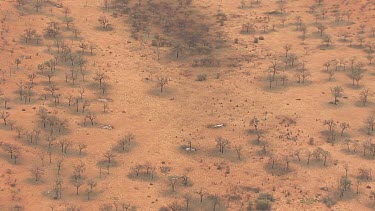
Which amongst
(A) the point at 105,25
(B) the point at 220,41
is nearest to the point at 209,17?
(B) the point at 220,41

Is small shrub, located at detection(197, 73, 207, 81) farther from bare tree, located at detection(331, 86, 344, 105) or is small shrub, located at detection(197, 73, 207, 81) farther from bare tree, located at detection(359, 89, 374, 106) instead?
bare tree, located at detection(359, 89, 374, 106)

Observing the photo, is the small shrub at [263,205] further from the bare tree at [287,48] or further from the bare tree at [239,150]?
the bare tree at [287,48]

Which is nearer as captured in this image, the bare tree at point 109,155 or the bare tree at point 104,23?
the bare tree at point 109,155

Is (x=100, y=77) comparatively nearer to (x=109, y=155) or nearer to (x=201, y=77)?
(x=201, y=77)

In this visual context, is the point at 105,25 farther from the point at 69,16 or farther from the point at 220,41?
the point at 220,41

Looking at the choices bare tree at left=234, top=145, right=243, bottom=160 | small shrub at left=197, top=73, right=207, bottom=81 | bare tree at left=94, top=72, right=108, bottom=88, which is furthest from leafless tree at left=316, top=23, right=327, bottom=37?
bare tree at left=94, top=72, right=108, bottom=88

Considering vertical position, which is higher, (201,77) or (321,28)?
(321,28)

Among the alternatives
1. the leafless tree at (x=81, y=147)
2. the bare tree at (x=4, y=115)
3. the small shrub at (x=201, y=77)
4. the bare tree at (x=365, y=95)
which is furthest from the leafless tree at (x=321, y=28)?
the bare tree at (x=4, y=115)

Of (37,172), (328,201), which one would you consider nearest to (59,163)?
(37,172)
